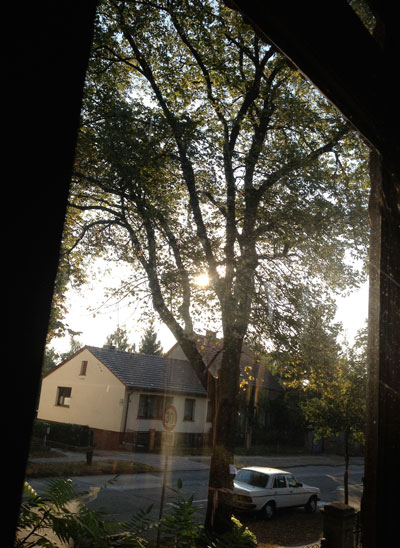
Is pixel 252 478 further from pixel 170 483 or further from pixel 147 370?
pixel 147 370

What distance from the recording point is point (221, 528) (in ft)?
18.9

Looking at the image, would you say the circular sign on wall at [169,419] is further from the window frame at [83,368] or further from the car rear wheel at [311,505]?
the car rear wheel at [311,505]

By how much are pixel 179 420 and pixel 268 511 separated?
15.7 feet

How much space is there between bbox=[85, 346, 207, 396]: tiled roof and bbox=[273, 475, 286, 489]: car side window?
346cm

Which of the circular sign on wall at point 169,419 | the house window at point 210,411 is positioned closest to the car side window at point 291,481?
the house window at point 210,411

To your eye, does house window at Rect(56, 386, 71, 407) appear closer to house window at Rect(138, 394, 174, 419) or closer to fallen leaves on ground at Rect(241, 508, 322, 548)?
house window at Rect(138, 394, 174, 419)

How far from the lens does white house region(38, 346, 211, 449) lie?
2.03 meters

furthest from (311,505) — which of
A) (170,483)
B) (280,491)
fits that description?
(170,483)

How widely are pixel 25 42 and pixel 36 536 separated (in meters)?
1.49

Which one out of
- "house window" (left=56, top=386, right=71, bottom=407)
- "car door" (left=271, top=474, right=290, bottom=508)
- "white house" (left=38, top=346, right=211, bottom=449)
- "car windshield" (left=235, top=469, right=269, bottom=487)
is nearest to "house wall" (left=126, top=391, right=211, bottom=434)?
"white house" (left=38, top=346, right=211, bottom=449)

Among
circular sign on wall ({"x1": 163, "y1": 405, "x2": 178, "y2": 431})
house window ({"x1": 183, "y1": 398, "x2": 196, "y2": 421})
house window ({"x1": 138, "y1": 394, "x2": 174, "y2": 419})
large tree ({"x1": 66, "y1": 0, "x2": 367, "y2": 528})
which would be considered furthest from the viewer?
house window ({"x1": 183, "y1": 398, "x2": 196, "y2": 421})

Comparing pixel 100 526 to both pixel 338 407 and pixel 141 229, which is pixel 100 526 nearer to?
pixel 141 229

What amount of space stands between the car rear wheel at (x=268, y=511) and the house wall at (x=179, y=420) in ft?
8.42

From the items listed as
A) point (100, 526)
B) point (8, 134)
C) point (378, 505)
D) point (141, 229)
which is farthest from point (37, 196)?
point (141, 229)
